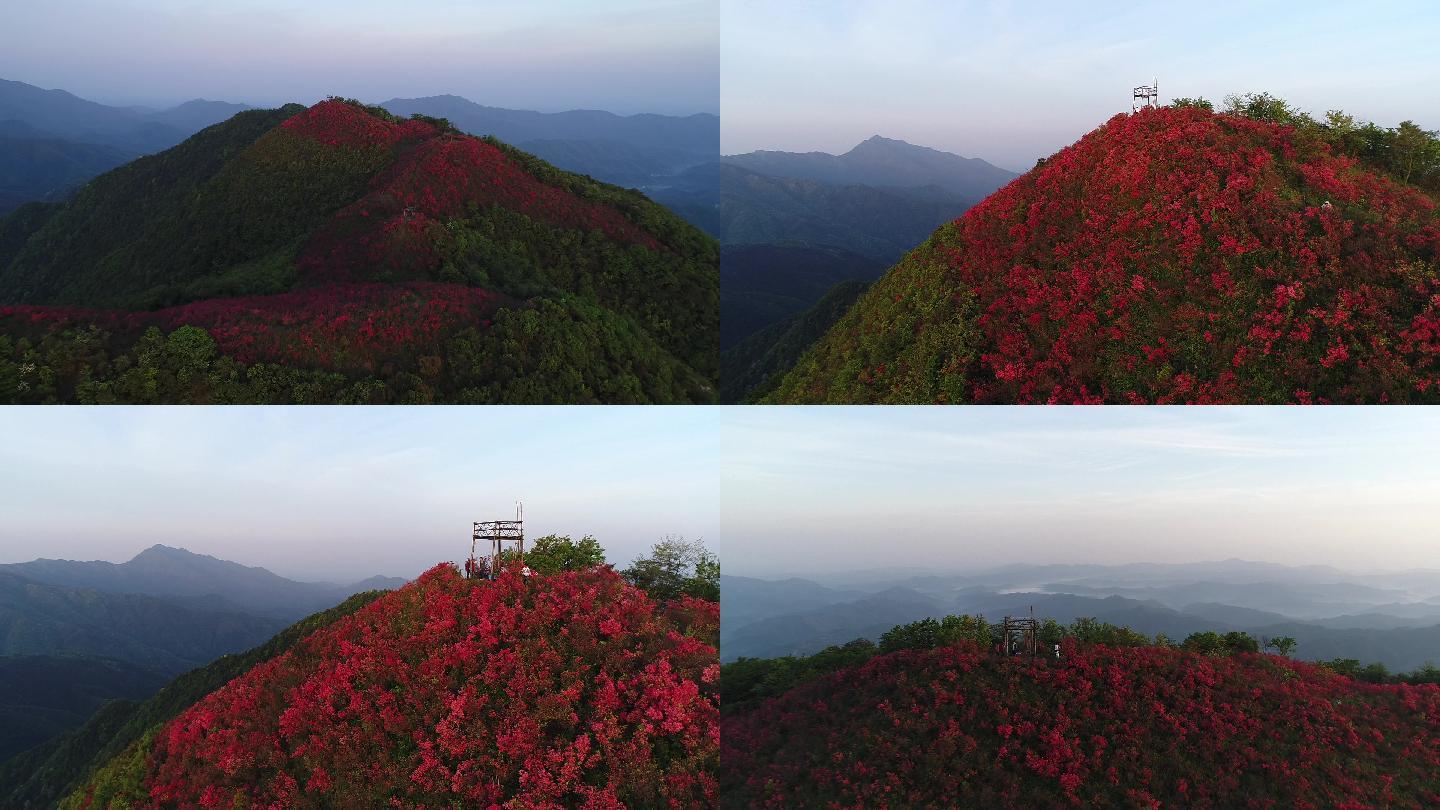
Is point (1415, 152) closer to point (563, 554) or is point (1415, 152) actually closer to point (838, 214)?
point (563, 554)

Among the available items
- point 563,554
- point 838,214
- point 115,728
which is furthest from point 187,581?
point 838,214

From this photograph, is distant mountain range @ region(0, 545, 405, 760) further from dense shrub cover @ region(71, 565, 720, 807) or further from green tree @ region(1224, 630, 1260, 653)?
green tree @ region(1224, 630, 1260, 653)

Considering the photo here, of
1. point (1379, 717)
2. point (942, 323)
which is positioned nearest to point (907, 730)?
point (1379, 717)

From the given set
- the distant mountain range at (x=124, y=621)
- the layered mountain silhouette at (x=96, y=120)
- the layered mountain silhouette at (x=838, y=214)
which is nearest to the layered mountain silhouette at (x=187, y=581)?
the distant mountain range at (x=124, y=621)

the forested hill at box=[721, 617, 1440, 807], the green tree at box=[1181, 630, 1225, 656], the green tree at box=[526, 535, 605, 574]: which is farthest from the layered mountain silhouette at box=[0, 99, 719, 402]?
the green tree at box=[1181, 630, 1225, 656]

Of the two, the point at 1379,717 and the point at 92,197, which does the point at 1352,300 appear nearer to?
the point at 1379,717

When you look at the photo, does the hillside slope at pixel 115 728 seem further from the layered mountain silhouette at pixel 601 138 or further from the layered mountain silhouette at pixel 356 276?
the layered mountain silhouette at pixel 601 138
